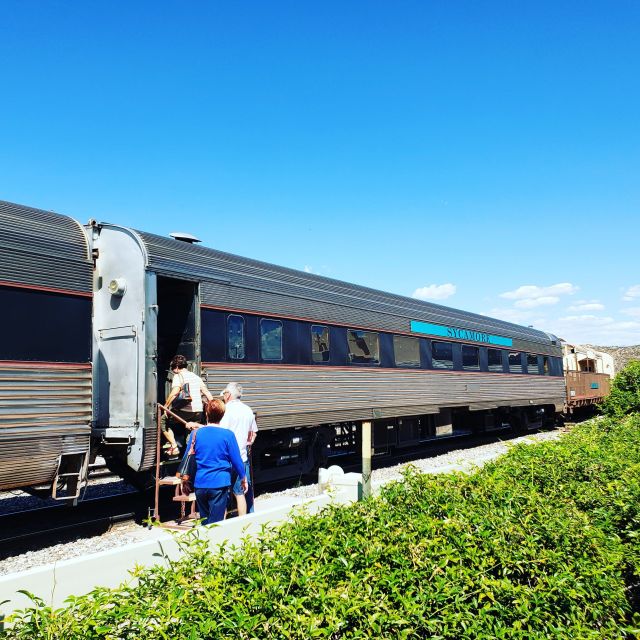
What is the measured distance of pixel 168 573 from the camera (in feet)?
10.1

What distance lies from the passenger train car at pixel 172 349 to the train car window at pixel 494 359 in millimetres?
2970

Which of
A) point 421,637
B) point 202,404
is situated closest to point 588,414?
point 202,404

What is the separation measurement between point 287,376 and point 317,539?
7086mm

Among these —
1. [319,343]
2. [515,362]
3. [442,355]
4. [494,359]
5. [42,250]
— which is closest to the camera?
[42,250]

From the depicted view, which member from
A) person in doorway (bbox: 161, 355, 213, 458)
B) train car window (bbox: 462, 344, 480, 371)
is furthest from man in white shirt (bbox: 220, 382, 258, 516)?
train car window (bbox: 462, 344, 480, 371)

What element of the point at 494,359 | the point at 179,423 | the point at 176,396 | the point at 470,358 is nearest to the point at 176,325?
the point at 176,396

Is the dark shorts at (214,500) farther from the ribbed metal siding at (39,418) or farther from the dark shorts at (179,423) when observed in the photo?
the dark shorts at (179,423)

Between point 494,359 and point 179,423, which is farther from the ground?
point 494,359

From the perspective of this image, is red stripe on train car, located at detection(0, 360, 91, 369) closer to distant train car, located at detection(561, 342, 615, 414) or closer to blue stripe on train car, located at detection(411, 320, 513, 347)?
blue stripe on train car, located at detection(411, 320, 513, 347)

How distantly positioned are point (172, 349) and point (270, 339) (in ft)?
5.92

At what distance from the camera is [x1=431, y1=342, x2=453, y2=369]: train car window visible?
51.0 ft

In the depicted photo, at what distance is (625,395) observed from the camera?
17.3 meters

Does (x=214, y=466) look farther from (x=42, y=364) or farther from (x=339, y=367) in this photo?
(x=339, y=367)

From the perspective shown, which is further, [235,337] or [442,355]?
[442,355]
